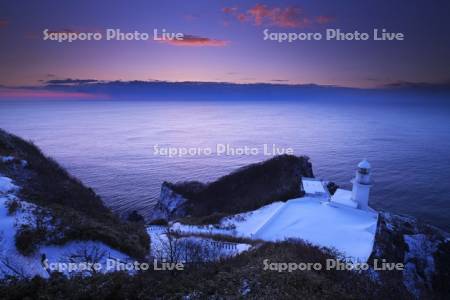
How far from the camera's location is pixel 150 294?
30.8 ft

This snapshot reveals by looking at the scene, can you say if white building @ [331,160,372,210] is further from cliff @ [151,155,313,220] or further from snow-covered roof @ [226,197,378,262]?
cliff @ [151,155,313,220]

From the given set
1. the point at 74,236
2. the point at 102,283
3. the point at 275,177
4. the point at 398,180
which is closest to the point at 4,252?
the point at 74,236

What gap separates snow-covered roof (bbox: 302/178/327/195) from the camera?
31.2 metres

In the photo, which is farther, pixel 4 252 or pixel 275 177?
pixel 275 177

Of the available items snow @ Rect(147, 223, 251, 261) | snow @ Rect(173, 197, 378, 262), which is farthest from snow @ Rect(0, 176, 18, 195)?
snow @ Rect(173, 197, 378, 262)

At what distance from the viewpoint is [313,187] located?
107ft

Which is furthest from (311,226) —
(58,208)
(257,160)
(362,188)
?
(257,160)

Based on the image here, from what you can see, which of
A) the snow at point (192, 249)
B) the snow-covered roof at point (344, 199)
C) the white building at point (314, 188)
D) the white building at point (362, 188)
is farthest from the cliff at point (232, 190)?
the snow at point (192, 249)

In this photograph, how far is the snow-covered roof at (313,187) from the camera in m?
31.2

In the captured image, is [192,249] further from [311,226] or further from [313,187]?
[313,187]

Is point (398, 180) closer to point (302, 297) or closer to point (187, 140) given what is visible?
point (302, 297)

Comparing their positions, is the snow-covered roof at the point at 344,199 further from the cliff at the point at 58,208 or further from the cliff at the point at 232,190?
the cliff at the point at 58,208

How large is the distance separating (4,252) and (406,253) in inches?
1124

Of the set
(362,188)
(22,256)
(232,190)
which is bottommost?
(232,190)
